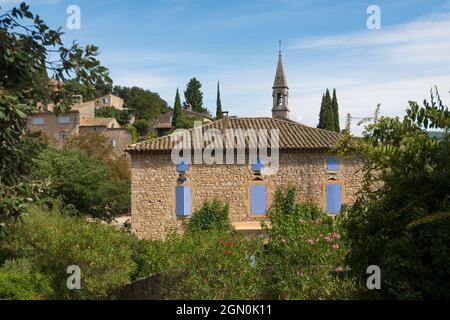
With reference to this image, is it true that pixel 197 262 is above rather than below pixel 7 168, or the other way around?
below

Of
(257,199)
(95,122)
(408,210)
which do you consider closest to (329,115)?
(95,122)

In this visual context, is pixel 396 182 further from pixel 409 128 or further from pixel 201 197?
pixel 201 197

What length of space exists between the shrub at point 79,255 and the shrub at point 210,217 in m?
6.21

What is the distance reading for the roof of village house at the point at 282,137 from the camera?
17.1 metres

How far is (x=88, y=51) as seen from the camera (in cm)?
593

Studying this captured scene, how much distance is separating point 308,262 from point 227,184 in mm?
10165

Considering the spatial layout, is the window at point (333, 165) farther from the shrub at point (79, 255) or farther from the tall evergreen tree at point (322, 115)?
the tall evergreen tree at point (322, 115)

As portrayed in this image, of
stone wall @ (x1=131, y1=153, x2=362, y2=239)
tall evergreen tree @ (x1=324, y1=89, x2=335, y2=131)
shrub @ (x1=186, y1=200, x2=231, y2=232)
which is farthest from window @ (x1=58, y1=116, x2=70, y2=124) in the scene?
shrub @ (x1=186, y1=200, x2=231, y2=232)

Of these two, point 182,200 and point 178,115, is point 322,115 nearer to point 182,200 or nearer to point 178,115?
point 178,115

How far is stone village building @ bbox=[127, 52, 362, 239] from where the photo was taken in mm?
17188

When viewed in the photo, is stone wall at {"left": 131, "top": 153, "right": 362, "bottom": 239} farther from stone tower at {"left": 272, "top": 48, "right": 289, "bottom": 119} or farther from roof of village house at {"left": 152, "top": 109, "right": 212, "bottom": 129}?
roof of village house at {"left": 152, "top": 109, "right": 212, "bottom": 129}

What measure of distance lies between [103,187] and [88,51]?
16921 mm

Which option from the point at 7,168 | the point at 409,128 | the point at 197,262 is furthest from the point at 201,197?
the point at 409,128

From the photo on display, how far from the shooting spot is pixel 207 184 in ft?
56.9
